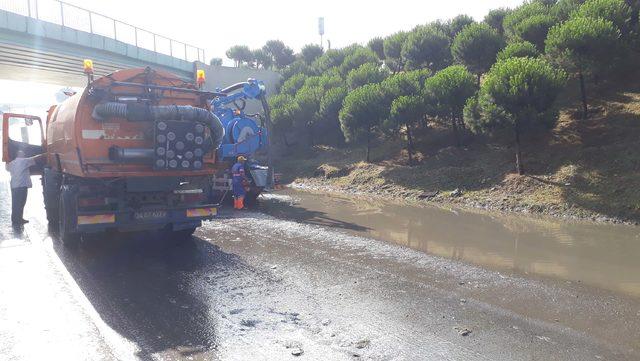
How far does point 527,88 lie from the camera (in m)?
16.1

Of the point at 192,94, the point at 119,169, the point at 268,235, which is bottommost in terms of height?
the point at 268,235

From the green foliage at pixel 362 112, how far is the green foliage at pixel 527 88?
8.01 meters

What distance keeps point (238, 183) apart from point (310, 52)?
39566 mm

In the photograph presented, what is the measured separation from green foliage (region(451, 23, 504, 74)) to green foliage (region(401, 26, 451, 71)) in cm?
406

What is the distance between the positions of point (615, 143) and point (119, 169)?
15.8 metres

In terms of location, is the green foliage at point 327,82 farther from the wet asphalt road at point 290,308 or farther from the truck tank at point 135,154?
the wet asphalt road at point 290,308

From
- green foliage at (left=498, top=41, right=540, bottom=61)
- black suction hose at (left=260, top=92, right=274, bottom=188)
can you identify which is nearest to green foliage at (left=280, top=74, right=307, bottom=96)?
green foliage at (left=498, top=41, right=540, bottom=61)

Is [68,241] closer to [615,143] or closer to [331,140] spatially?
[615,143]

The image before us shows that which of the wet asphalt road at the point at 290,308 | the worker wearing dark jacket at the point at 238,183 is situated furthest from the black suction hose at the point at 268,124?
the wet asphalt road at the point at 290,308

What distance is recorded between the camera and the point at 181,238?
9727 mm

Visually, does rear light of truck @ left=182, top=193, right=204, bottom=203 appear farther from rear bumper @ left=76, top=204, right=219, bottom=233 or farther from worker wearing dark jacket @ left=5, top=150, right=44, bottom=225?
worker wearing dark jacket @ left=5, top=150, right=44, bottom=225

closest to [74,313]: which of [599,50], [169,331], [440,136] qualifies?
[169,331]

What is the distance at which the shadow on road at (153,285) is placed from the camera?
5039mm

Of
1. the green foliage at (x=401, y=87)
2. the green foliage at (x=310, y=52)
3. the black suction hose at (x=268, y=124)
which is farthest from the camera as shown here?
the green foliage at (x=310, y=52)
